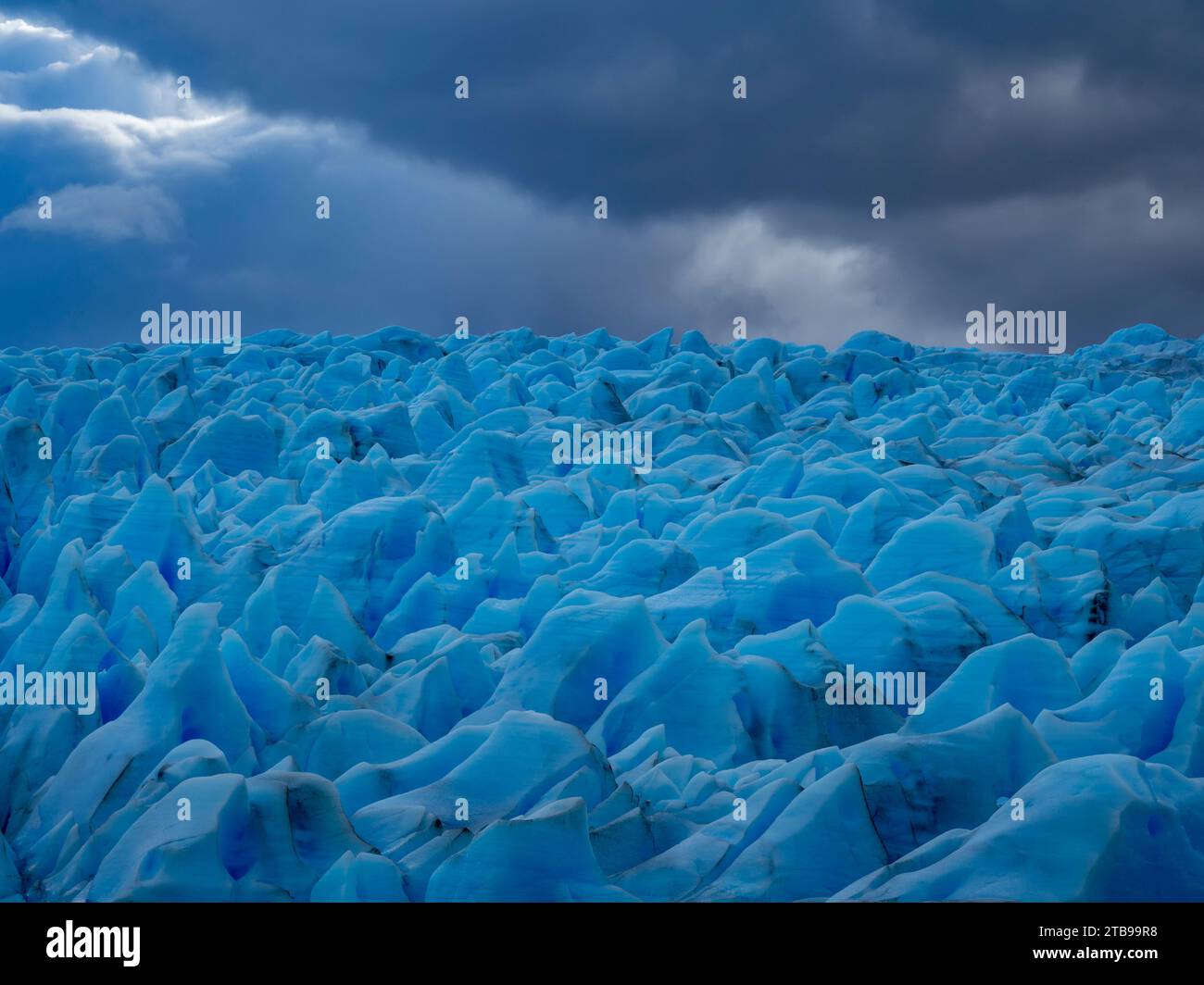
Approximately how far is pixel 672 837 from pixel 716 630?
2.46m

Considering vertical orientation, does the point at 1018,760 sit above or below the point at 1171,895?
above

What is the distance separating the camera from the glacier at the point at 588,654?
495cm

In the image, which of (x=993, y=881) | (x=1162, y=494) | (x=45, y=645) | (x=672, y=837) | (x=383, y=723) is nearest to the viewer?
(x=993, y=881)

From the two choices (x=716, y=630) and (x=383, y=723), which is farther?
(x=716, y=630)

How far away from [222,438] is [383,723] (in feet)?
20.9

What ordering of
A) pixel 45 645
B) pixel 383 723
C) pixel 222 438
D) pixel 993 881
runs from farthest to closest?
1. pixel 222 438
2. pixel 45 645
3. pixel 383 723
4. pixel 993 881

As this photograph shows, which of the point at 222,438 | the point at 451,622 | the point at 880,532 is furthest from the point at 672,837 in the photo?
the point at 222,438

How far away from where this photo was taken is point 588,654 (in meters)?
6.76

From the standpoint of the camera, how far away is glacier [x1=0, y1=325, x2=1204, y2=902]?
4.95 meters

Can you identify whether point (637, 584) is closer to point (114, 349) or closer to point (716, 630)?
point (716, 630)

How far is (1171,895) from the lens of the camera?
4.71 meters

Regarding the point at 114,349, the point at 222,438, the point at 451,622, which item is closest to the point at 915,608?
the point at 451,622

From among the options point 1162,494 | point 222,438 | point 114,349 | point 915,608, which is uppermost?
point 114,349

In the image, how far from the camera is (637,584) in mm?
8312
